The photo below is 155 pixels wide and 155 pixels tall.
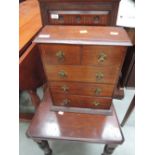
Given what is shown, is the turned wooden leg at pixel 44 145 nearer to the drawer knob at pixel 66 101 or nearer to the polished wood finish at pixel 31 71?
the drawer knob at pixel 66 101

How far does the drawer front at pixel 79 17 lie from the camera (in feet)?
3.50

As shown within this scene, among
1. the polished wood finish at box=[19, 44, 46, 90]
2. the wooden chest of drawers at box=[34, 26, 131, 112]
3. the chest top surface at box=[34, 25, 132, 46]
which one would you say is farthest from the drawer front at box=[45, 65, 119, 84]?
the polished wood finish at box=[19, 44, 46, 90]

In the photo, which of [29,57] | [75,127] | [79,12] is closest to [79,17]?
[79,12]

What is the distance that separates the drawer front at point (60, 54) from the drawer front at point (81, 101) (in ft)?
1.00

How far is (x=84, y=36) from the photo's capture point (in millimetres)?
794

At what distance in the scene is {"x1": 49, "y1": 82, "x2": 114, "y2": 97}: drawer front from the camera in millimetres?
960

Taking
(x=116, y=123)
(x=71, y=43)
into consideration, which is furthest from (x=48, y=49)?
(x=116, y=123)

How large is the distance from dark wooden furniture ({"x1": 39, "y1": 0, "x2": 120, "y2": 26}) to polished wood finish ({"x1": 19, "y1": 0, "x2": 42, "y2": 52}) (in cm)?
23
